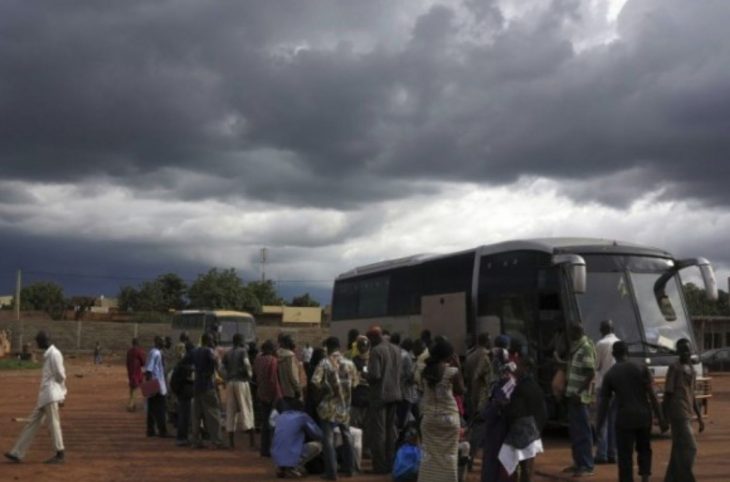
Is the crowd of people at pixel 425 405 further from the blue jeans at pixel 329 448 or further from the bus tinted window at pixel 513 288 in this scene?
the bus tinted window at pixel 513 288

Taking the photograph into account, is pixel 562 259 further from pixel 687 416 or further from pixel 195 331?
pixel 195 331

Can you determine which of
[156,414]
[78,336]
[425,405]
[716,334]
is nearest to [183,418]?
[156,414]

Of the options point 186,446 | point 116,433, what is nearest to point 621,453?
point 186,446

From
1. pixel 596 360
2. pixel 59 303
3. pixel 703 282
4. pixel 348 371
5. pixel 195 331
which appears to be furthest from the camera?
pixel 59 303

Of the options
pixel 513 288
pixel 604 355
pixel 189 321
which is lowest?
pixel 604 355

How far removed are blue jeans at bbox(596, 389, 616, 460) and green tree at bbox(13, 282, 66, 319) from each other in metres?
103

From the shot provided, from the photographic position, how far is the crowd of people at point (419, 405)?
351 inches

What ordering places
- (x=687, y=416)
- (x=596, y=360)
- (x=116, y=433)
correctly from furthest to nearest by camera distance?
(x=116, y=433)
(x=596, y=360)
(x=687, y=416)

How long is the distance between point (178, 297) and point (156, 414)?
85.5m

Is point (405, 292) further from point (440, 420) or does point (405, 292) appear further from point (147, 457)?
point (440, 420)

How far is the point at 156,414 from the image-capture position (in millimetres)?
17078

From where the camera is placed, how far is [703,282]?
15336 millimetres

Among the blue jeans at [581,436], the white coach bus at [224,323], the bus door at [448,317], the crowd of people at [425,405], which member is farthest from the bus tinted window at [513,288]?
the white coach bus at [224,323]

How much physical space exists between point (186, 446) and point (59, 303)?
101m
